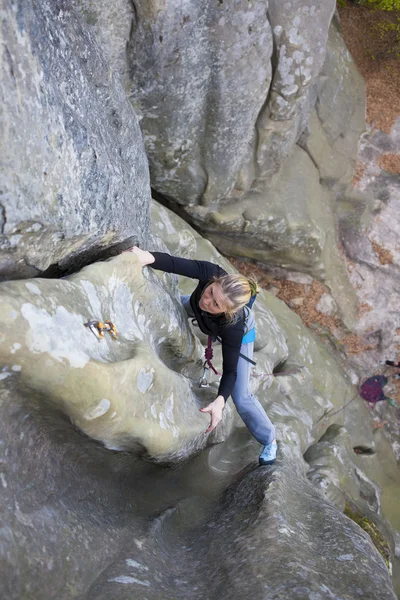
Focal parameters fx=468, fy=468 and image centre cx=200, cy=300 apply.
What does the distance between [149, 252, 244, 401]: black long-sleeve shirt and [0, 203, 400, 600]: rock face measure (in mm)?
405

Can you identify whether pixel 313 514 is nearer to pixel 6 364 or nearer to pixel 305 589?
pixel 305 589

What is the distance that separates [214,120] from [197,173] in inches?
54.0

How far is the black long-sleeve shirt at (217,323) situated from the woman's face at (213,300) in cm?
26

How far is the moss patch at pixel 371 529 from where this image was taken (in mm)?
10133

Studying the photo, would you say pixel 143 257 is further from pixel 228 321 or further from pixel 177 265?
pixel 228 321

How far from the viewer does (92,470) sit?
5.57 metres

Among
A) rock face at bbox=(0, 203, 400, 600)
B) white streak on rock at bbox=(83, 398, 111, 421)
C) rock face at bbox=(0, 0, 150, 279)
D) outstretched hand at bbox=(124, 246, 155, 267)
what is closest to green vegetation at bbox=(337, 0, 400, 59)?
rock face at bbox=(0, 0, 150, 279)

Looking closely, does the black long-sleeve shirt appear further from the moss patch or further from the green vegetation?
the green vegetation

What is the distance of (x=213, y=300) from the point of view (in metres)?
5.64

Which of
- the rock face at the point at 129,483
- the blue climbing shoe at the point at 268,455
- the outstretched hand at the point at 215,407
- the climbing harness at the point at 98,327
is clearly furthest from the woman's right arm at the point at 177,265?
the blue climbing shoe at the point at 268,455

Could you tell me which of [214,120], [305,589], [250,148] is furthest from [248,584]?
[250,148]

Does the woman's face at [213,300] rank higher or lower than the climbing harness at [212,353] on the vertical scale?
higher

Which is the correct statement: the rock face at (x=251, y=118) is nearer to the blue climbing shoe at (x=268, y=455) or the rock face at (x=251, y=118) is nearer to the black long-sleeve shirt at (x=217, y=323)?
the black long-sleeve shirt at (x=217, y=323)

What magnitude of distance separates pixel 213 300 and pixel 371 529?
793cm
